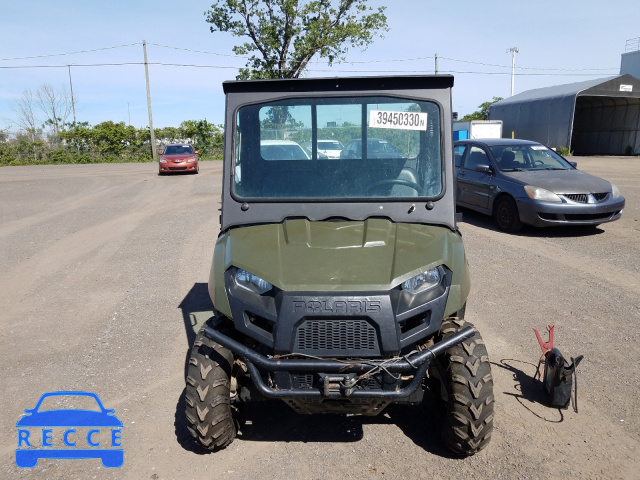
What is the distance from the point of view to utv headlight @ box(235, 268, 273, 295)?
2.78m

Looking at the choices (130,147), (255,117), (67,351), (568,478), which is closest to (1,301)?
(67,351)

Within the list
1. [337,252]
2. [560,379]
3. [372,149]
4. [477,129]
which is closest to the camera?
[337,252]

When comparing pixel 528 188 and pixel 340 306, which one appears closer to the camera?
pixel 340 306

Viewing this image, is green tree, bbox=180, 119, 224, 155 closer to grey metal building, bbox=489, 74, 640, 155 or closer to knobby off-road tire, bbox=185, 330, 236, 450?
grey metal building, bbox=489, 74, 640, 155

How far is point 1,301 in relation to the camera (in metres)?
6.06

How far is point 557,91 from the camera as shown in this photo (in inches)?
1213

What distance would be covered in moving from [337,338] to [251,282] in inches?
23.5

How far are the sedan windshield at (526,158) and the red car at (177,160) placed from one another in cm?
1637

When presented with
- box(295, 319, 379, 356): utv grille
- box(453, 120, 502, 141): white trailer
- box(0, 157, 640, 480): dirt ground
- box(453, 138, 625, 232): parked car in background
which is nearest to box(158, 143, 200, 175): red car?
box(453, 120, 502, 141): white trailer

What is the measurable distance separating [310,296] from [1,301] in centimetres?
512

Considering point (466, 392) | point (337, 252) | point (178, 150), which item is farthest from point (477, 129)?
point (466, 392)

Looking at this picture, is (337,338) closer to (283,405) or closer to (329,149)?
(283,405)

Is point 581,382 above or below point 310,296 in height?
below

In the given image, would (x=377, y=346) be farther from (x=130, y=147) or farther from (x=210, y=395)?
(x=130, y=147)
